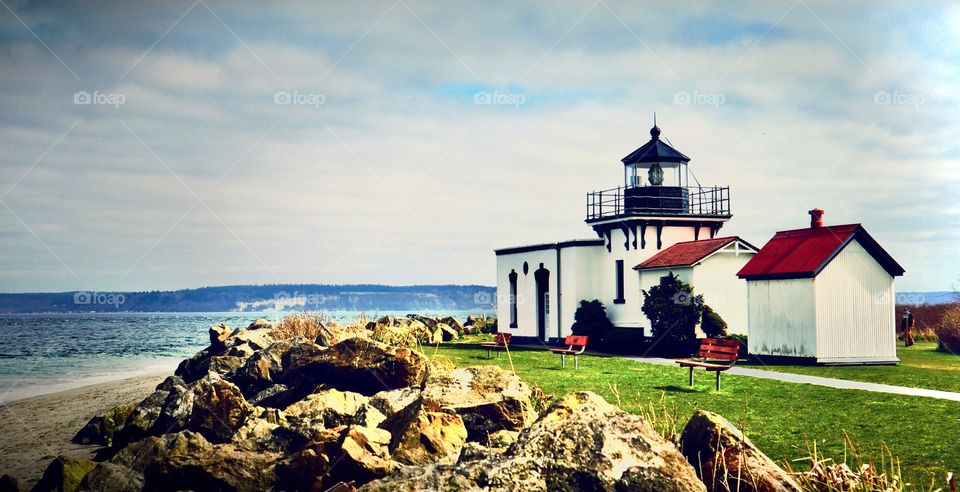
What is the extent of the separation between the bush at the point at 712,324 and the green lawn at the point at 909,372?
4441mm

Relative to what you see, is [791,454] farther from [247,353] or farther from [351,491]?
[247,353]

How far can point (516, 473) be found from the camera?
6.83 meters

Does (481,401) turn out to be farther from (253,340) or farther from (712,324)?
(712,324)

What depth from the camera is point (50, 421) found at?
1944 centimetres

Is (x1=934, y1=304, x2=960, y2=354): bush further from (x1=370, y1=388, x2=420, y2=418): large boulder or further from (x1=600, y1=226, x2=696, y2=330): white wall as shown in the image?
(x1=370, y1=388, x2=420, y2=418): large boulder

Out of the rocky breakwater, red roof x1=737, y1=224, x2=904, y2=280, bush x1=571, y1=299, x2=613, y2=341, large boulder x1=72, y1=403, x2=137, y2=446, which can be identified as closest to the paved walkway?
red roof x1=737, y1=224, x2=904, y2=280

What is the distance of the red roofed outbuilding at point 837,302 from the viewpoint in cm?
2269

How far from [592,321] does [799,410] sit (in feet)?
57.8

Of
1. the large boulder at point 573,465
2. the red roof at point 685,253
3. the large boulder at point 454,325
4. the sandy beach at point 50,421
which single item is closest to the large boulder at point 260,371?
the sandy beach at point 50,421

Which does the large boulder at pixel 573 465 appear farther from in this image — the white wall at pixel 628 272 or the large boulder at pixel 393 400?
the white wall at pixel 628 272

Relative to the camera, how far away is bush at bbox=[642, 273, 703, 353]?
27281mm

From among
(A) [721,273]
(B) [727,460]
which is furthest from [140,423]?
A: (A) [721,273]

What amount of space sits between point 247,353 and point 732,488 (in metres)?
17.3

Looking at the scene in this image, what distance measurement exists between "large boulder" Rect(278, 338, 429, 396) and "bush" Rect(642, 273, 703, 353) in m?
14.6
